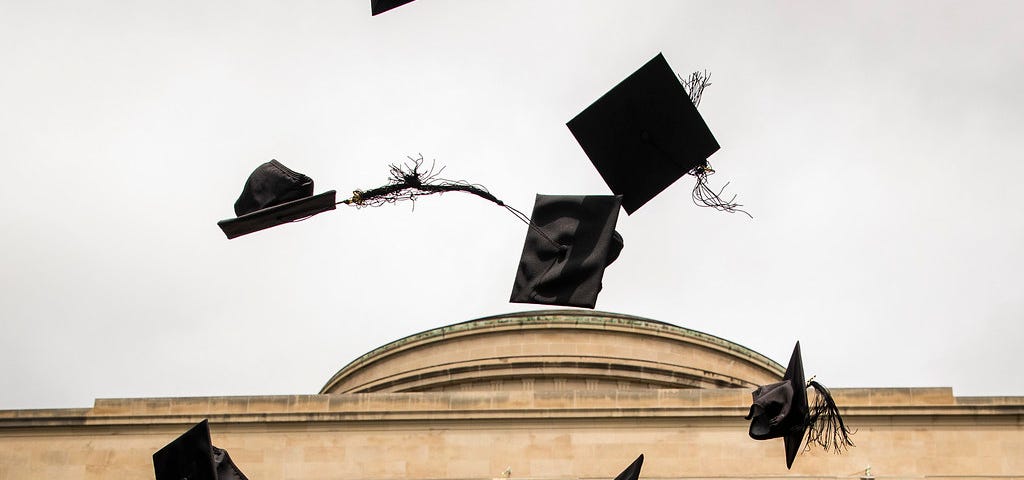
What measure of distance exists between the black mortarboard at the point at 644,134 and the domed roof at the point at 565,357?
14348 millimetres

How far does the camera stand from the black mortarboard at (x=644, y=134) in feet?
33.1

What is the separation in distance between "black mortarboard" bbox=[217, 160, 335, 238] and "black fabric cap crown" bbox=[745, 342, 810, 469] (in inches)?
142

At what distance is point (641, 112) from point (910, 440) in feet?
29.5

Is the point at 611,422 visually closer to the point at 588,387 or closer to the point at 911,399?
the point at 911,399

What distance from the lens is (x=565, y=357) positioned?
977 inches

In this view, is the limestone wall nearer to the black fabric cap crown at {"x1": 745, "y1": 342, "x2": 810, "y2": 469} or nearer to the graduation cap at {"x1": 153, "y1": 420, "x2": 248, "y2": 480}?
the graduation cap at {"x1": 153, "y1": 420, "x2": 248, "y2": 480}

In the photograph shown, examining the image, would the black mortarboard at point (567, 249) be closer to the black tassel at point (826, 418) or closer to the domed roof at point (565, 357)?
the black tassel at point (826, 418)

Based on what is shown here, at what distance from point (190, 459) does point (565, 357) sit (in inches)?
→ 517

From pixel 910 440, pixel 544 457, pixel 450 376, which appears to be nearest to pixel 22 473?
pixel 544 457

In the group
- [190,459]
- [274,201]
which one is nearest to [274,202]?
[274,201]

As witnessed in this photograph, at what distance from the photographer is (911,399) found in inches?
704

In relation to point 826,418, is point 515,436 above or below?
above

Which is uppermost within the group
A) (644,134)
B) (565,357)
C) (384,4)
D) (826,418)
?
(565,357)

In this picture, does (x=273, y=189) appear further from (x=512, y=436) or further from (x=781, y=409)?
(x=512, y=436)
